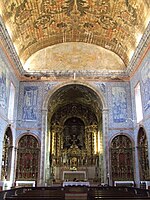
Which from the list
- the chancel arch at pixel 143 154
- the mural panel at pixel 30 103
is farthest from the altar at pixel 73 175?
the chancel arch at pixel 143 154

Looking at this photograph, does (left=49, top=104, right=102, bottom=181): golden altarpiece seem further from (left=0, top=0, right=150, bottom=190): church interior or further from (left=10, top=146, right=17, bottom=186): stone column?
(left=10, top=146, right=17, bottom=186): stone column

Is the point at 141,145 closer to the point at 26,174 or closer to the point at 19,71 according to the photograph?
the point at 26,174

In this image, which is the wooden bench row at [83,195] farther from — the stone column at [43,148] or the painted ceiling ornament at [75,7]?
the painted ceiling ornament at [75,7]

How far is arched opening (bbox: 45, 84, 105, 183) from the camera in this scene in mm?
24547

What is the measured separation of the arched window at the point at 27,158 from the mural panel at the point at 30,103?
171 cm

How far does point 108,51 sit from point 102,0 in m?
6.90

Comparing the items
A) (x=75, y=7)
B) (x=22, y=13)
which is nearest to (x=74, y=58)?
(x=75, y=7)

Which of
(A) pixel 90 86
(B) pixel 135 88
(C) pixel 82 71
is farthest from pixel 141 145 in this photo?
(C) pixel 82 71

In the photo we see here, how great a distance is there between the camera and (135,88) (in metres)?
20.9

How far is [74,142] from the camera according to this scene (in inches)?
1116

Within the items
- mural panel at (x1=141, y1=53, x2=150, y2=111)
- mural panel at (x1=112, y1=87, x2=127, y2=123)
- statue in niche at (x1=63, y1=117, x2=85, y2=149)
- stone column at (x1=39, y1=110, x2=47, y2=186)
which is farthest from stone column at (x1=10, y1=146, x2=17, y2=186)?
mural panel at (x1=141, y1=53, x2=150, y2=111)

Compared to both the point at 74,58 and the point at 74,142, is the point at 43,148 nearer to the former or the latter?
the point at 74,142

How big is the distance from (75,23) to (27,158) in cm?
1197

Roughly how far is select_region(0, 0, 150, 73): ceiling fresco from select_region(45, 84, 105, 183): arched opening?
3.77 metres
